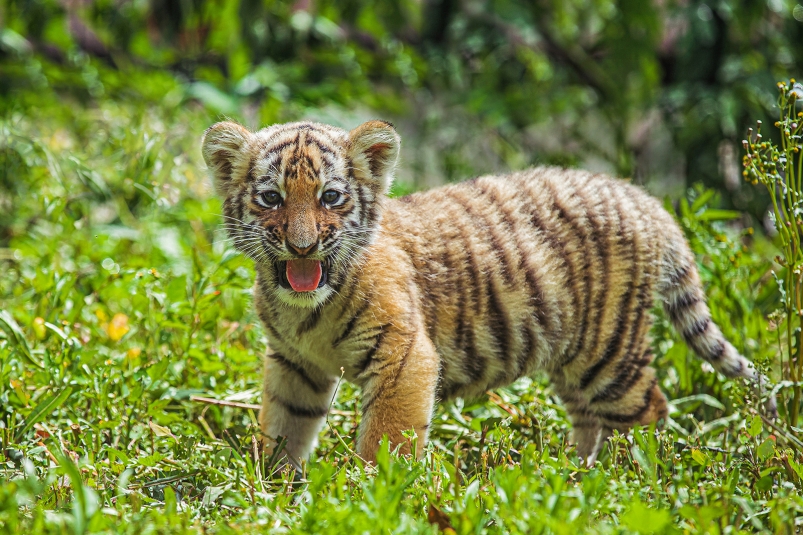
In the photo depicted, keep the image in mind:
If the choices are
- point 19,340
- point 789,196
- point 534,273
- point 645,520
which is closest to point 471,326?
point 534,273

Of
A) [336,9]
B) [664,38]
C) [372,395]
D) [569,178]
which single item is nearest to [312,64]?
[336,9]

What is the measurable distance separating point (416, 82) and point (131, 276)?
411 centimetres

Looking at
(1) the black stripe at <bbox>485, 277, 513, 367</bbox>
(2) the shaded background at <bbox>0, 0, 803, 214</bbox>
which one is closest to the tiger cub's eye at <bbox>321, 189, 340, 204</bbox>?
(1) the black stripe at <bbox>485, 277, 513, 367</bbox>

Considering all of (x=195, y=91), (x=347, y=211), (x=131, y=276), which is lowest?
(x=131, y=276)

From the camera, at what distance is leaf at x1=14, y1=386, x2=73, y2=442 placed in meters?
3.34

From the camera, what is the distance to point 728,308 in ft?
14.6

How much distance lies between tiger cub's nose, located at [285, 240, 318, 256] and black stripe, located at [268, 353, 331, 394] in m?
0.63

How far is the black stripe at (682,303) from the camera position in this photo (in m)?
3.98

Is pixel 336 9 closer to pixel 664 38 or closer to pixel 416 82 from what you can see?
pixel 416 82

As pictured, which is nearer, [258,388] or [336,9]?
[258,388]

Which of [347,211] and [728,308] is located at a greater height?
[347,211]

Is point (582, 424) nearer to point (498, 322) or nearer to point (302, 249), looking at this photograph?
point (498, 322)

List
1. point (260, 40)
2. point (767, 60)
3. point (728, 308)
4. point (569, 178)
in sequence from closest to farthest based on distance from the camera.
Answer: point (569, 178) → point (728, 308) → point (767, 60) → point (260, 40)

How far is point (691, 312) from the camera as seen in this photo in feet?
13.0
